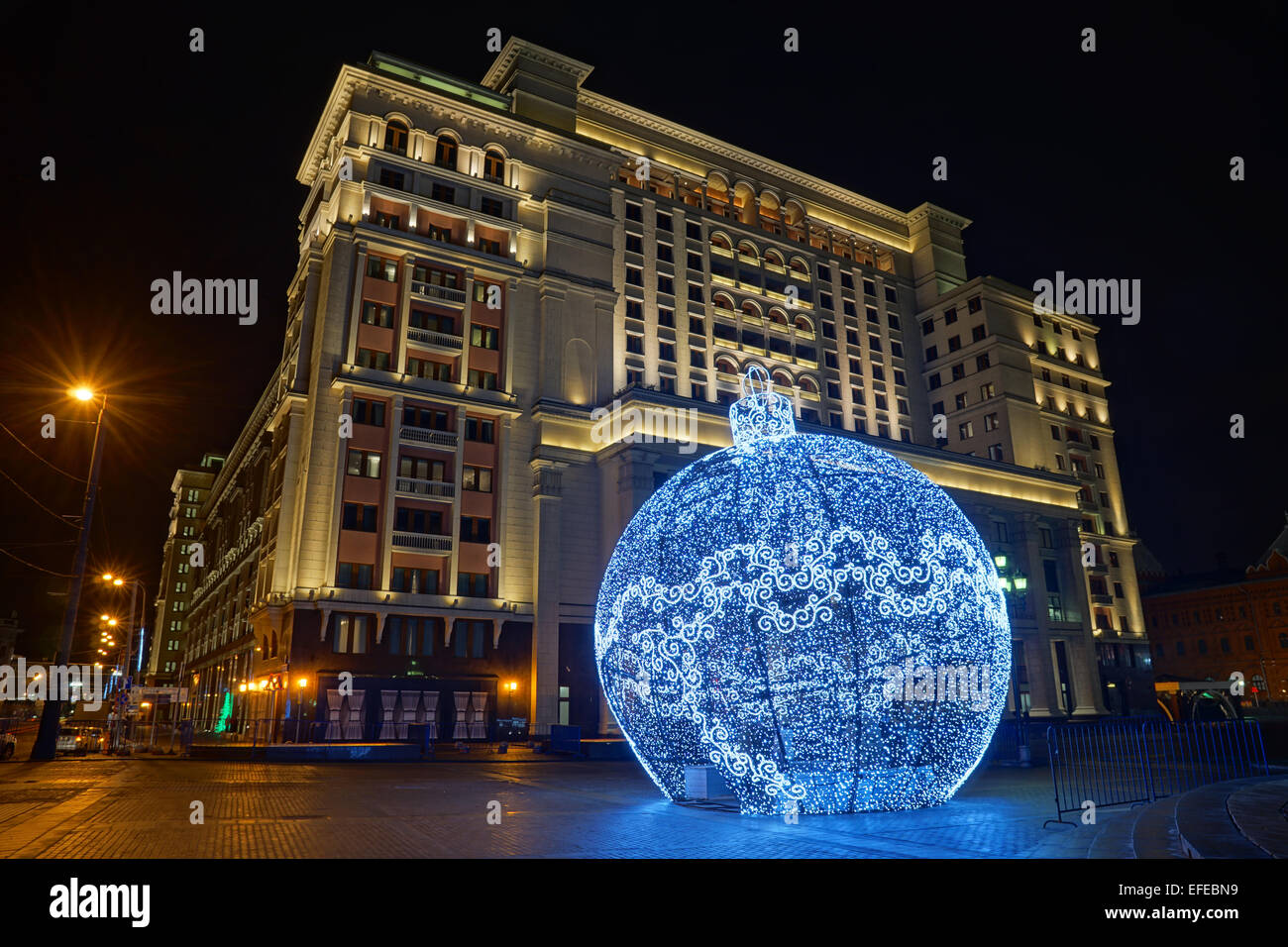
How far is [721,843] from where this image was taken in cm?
905

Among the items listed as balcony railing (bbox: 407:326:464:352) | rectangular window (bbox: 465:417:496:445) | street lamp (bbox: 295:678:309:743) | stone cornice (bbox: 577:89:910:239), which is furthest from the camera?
stone cornice (bbox: 577:89:910:239)

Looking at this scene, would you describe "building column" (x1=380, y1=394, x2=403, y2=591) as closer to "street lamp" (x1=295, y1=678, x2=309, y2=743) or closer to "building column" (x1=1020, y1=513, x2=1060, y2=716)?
"street lamp" (x1=295, y1=678, x2=309, y2=743)

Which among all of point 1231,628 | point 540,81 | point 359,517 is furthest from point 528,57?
point 1231,628

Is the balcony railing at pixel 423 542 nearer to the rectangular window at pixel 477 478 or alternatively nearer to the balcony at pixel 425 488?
the balcony at pixel 425 488

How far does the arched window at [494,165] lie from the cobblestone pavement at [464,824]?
39013 mm

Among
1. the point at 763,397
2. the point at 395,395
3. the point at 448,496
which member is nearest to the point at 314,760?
the point at 448,496

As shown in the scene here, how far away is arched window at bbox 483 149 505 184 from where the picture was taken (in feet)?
158

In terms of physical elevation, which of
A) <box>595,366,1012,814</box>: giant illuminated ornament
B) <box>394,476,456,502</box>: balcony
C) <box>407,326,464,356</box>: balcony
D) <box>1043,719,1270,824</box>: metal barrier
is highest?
<box>407,326,464,356</box>: balcony

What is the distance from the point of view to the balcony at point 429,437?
130ft

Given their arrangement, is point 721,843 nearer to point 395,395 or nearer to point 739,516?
point 739,516

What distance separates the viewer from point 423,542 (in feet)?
127

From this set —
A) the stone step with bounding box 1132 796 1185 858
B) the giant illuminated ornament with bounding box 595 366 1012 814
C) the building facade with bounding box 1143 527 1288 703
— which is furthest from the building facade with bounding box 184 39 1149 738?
the giant illuminated ornament with bounding box 595 366 1012 814

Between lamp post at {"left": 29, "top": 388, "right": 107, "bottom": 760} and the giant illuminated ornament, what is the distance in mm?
18768

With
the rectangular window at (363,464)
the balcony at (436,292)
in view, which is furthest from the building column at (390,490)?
the balcony at (436,292)
